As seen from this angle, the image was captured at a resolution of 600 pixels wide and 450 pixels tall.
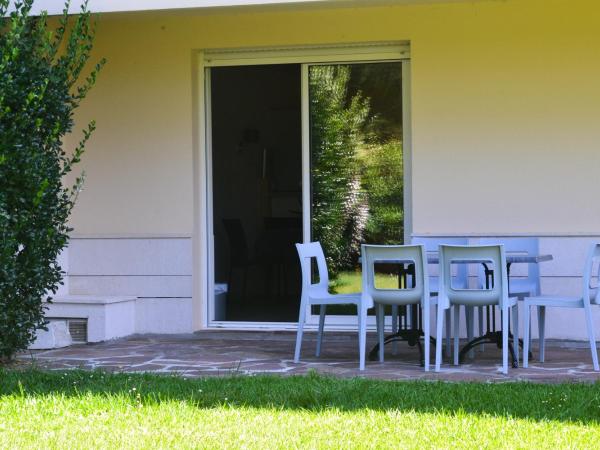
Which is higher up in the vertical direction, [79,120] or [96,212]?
[79,120]

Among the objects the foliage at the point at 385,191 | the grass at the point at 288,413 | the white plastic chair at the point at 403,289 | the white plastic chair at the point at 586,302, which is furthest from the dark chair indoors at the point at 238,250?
the white plastic chair at the point at 586,302

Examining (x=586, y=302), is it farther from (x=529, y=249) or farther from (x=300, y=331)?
(x=300, y=331)

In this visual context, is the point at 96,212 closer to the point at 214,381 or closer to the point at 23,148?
the point at 23,148

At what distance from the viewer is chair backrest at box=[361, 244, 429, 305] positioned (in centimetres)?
636

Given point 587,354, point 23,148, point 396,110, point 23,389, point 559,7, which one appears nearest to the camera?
point 23,389

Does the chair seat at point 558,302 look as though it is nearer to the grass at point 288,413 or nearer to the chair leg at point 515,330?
the chair leg at point 515,330

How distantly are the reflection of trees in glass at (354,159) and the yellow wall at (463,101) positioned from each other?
34 cm

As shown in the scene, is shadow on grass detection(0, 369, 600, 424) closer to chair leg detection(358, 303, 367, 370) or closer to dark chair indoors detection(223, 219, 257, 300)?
chair leg detection(358, 303, 367, 370)

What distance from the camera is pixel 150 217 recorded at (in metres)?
8.55

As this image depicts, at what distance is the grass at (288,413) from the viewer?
14.4 ft

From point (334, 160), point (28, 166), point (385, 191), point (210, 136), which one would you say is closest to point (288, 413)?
point (28, 166)

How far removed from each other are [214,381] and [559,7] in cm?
426

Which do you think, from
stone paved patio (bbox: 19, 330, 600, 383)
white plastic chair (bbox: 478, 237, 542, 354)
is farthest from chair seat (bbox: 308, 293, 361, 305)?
white plastic chair (bbox: 478, 237, 542, 354)

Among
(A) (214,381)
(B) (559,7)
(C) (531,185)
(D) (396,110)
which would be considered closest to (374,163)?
(D) (396,110)
